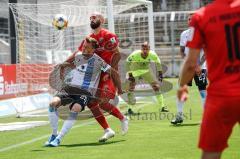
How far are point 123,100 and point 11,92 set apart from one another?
11.8 feet

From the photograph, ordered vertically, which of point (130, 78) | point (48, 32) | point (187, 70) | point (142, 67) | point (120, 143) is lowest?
point (120, 143)

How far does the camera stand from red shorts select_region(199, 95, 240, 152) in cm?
478

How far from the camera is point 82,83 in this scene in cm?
1020

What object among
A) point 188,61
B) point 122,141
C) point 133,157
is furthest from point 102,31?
point 188,61

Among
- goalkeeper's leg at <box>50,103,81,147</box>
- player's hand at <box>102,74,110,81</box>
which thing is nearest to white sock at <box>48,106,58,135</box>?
goalkeeper's leg at <box>50,103,81,147</box>

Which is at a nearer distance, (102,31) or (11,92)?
(102,31)

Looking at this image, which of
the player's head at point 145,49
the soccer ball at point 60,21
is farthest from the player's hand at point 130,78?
the soccer ball at point 60,21

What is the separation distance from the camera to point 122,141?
33.1ft

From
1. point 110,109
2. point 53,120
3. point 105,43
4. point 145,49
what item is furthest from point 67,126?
point 145,49

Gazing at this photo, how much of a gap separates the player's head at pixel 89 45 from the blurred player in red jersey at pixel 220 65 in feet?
16.6

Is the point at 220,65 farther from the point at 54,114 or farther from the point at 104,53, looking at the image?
the point at 104,53

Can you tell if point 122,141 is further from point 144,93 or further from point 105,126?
point 144,93

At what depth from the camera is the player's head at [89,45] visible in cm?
982

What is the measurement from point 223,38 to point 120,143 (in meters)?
5.22
